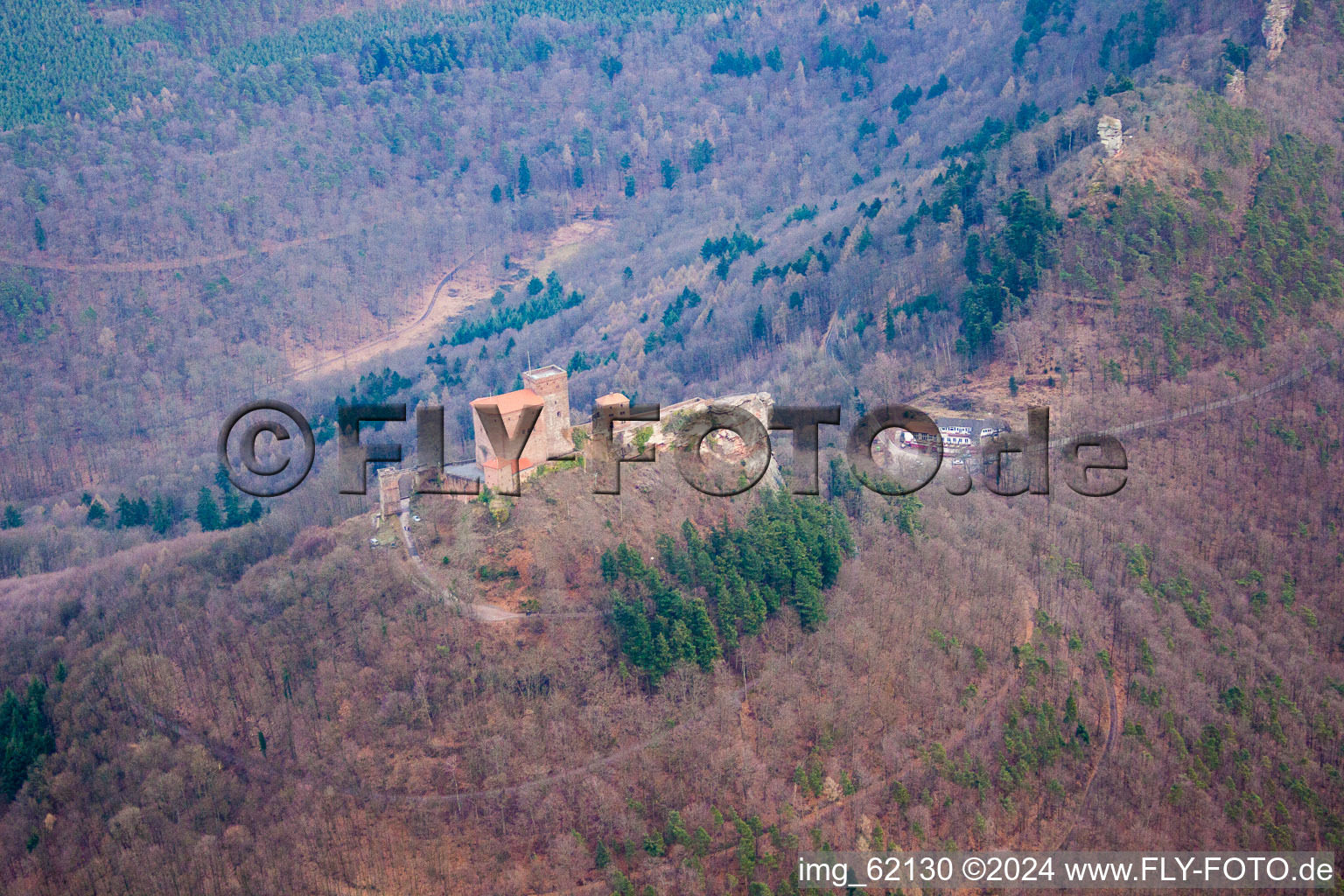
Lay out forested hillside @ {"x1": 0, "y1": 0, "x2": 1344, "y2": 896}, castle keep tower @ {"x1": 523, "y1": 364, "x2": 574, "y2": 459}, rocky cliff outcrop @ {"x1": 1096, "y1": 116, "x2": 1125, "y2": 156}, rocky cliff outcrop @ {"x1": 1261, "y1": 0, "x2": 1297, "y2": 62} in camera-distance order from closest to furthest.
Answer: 1. forested hillside @ {"x1": 0, "y1": 0, "x2": 1344, "y2": 896}
2. castle keep tower @ {"x1": 523, "y1": 364, "x2": 574, "y2": 459}
3. rocky cliff outcrop @ {"x1": 1096, "y1": 116, "x2": 1125, "y2": 156}
4. rocky cliff outcrop @ {"x1": 1261, "y1": 0, "x2": 1297, "y2": 62}

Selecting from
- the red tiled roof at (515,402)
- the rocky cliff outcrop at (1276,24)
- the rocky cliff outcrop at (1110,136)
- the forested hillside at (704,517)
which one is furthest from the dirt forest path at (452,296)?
the rocky cliff outcrop at (1276,24)

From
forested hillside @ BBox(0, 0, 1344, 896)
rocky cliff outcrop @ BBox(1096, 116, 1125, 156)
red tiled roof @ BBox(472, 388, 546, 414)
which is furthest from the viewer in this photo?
rocky cliff outcrop @ BBox(1096, 116, 1125, 156)

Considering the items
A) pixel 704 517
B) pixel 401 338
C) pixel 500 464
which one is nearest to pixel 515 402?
pixel 500 464

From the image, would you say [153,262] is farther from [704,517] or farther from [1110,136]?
[1110,136]

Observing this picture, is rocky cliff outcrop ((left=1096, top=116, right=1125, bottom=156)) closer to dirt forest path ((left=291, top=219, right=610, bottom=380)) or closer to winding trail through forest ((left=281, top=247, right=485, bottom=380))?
dirt forest path ((left=291, top=219, right=610, bottom=380))

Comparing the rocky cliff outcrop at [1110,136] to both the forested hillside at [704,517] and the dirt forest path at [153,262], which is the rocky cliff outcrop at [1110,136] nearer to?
the forested hillside at [704,517]

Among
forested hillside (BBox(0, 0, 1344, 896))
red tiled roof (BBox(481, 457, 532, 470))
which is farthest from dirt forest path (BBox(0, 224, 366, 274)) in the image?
red tiled roof (BBox(481, 457, 532, 470))

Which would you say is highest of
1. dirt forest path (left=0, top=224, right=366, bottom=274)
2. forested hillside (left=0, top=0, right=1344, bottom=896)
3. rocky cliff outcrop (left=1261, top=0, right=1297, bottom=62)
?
rocky cliff outcrop (left=1261, top=0, right=1297, bottom=62)

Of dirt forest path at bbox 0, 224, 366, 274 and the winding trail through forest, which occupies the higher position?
dirt forest path at bbox 0, 224, 366, 274
